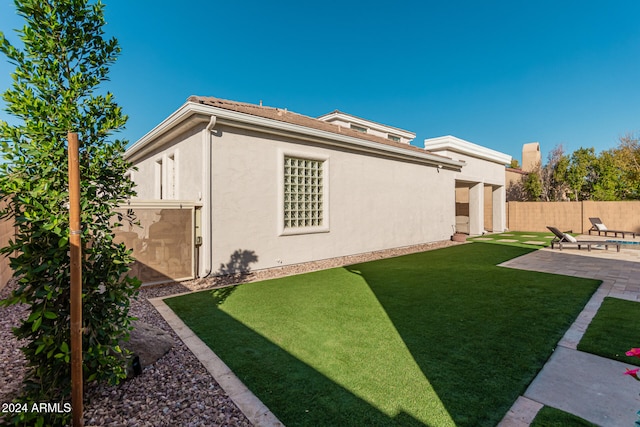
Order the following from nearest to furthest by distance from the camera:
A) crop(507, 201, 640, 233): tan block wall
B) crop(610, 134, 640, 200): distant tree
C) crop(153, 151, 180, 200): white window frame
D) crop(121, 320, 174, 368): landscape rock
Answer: crop(121, 320, 174, 368): landscape rock, crop(153, 151, 180, 200): white window frame, crop(507, 201, 640, 233): tan block wall, crop(610, 134, 640, 200): distant tree

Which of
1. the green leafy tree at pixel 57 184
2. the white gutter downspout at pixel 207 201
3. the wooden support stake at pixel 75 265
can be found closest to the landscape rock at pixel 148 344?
the green leafy tree at pixel 57 184

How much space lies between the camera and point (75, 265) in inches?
88.2

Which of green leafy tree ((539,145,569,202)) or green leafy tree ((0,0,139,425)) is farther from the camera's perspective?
green leafy tree ((539,145,569,202))

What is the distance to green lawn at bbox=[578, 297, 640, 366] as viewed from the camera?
381cm

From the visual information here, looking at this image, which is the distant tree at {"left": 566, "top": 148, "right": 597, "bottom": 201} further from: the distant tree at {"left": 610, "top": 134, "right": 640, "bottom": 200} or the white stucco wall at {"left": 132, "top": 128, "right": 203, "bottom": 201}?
the white stucco wall at {"left": 132, "top": 128, "right": 203, "bottom": 201}

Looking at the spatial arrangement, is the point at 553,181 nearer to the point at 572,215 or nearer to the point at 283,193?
the point at 572,215

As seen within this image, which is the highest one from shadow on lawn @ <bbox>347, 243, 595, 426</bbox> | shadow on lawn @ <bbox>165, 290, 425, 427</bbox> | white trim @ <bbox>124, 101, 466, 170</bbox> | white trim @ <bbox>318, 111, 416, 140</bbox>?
white trim @ <bbox>318, 111, 416, 140</bbox>

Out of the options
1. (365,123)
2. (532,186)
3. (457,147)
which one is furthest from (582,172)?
(365,123)

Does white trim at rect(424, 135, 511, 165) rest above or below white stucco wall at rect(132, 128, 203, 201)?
above

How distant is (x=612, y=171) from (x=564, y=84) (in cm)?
1035

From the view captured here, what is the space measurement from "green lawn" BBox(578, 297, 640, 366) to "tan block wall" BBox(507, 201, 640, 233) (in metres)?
18.1

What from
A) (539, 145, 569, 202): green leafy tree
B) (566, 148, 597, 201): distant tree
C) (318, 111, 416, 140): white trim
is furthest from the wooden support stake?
(539, 145, 569, 202): green leafy tree

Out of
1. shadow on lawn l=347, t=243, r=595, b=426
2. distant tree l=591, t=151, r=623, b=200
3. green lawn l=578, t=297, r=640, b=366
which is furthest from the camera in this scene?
distant tree l=591, t=151, r=623, b=200

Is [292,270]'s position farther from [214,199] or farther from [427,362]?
[427,362]
